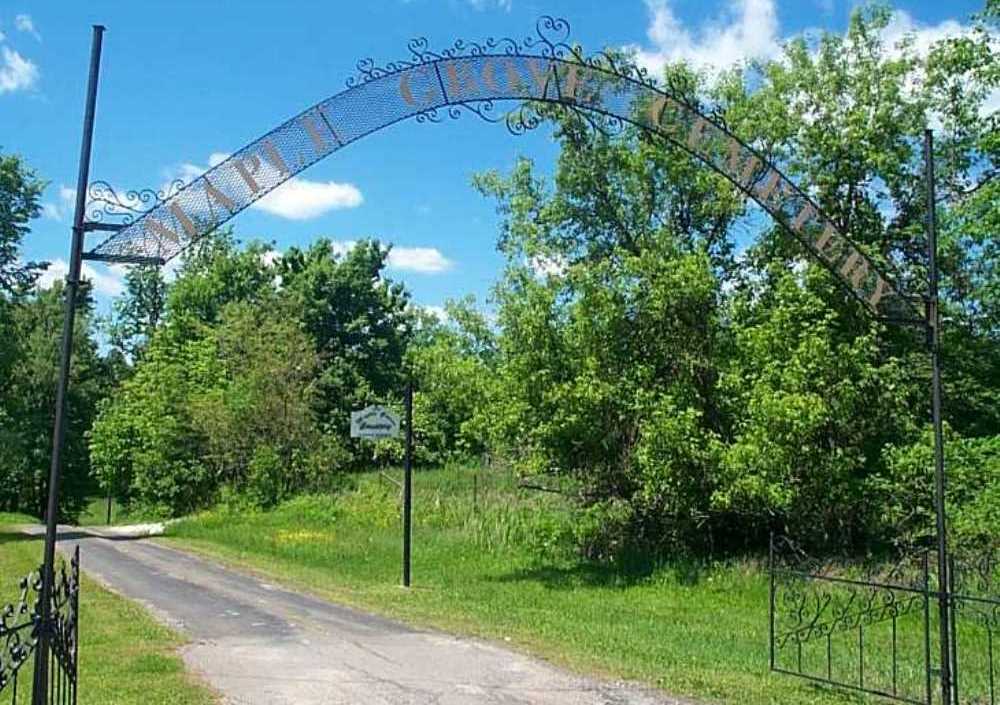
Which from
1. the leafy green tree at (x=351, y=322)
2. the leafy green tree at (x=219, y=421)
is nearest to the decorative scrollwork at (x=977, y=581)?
the leafy green tree at (x=219, y=421)

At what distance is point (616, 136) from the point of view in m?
21.8

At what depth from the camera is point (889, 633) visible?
12.4 metres

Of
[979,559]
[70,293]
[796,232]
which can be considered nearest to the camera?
[70,293]

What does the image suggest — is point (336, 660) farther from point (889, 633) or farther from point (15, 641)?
point (889, 633)

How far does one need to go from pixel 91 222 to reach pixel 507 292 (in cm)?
1553

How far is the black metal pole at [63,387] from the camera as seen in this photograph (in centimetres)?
506

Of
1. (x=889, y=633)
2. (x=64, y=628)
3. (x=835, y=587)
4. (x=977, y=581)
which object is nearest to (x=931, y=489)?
(x=835, y=587)

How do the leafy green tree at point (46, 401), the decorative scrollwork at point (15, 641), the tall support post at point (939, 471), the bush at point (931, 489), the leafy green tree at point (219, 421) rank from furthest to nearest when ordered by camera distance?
the leafy green tree at point (46, 401)
the leafy green tree at point (219, 421)
the bush at point (931, 489)
the tall support post at point (939, 471)
the decorative scrollwork at point (15, 641)

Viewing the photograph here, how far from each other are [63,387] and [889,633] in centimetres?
1078

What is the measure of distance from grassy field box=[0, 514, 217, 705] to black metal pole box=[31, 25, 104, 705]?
97.9 inches

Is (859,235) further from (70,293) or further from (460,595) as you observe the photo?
(70,293)

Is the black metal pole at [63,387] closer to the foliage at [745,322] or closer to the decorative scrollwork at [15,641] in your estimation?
the decorative scrollwork at [15,641]

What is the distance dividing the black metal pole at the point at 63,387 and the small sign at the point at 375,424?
11224 mm

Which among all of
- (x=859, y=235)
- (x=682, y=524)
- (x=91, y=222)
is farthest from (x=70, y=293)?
(x=859, y=235)
